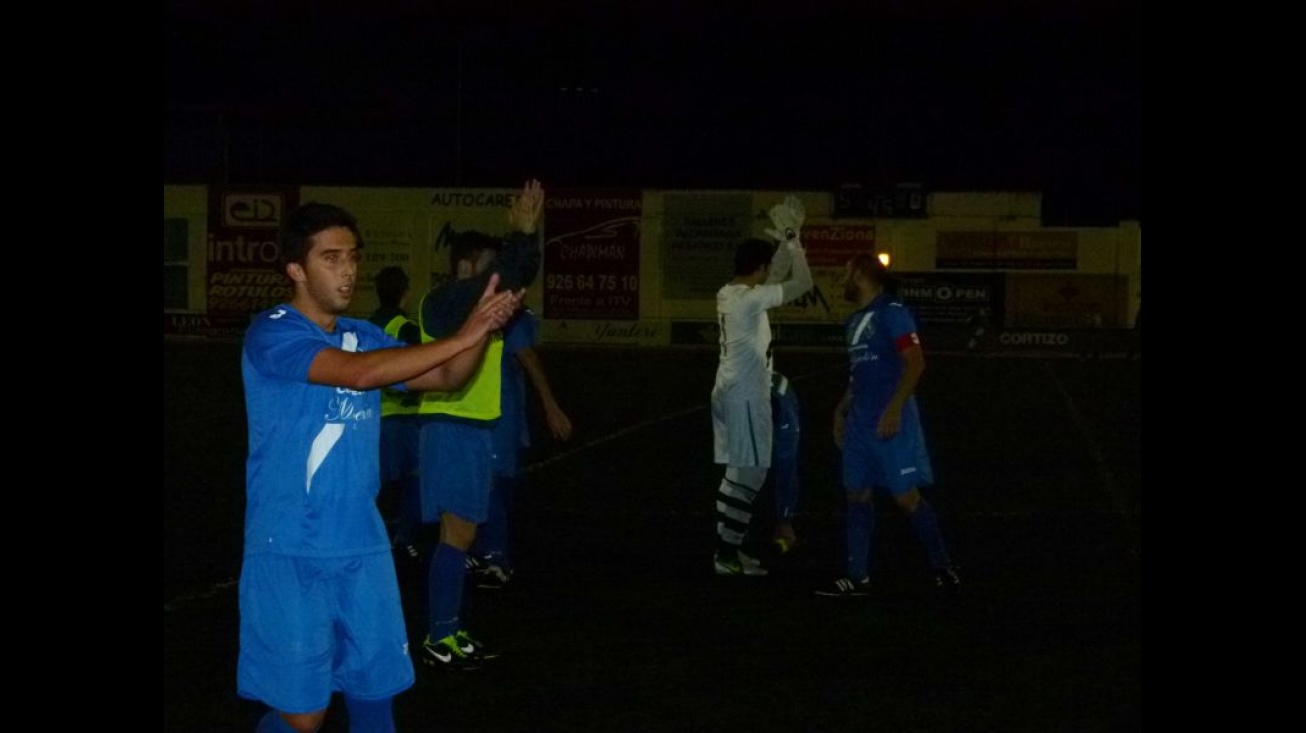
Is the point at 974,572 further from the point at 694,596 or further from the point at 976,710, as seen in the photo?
the point at 976,710

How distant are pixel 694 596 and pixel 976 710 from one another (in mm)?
2912

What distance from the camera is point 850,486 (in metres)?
10.6

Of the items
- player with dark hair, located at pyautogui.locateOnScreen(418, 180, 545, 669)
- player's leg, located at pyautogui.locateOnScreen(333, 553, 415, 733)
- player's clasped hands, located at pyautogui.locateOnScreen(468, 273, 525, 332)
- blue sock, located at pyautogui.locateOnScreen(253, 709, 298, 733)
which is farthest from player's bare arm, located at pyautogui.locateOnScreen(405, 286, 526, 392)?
player with dark hair, located at pyautogui.locateOnScreen(418, 180, 545, 669)

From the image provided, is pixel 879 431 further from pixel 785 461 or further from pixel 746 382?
pixel 785 461

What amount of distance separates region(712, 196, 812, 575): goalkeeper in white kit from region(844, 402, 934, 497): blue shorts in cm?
76

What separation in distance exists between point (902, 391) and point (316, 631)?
17.4 ft

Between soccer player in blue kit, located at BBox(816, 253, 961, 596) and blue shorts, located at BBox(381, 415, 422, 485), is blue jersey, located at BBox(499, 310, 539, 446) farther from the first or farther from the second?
soccer player in blue kit, located at BBox(816, 253, 961, 596)

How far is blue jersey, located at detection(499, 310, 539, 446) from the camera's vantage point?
36.3ft

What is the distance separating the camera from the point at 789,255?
1132cm

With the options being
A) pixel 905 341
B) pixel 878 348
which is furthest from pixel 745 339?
pixel 905 341

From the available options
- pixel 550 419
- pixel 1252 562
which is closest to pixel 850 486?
pixel 550 419

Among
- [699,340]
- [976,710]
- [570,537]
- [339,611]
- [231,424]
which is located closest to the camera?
[339,611]

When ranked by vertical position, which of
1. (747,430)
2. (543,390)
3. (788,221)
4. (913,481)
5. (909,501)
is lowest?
(909,501)

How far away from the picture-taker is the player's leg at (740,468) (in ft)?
37.1
